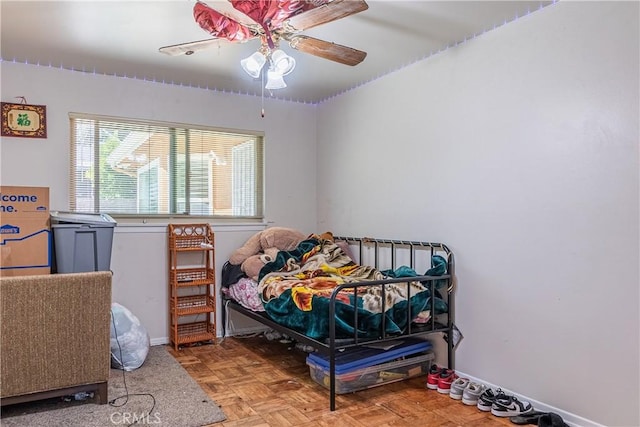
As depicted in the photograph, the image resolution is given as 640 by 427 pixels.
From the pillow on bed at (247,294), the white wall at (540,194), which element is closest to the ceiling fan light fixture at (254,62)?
the white wall at (540,194)

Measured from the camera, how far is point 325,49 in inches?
99.4

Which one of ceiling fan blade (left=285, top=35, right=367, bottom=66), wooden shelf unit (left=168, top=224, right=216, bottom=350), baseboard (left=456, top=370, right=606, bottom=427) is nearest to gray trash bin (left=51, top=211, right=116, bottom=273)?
wooden shelf unit (left=168, top=224, right=216, bottom=350)

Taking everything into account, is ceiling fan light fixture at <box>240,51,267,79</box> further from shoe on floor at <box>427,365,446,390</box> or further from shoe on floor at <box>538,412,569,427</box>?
shoe on floor at <box>538,412,569,427</box>

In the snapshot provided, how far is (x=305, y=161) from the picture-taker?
15.0 feet

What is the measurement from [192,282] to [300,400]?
5.14 ft

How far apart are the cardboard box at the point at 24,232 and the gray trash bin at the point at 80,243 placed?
134mm

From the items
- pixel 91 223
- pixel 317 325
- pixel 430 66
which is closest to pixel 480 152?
pixel 430 66

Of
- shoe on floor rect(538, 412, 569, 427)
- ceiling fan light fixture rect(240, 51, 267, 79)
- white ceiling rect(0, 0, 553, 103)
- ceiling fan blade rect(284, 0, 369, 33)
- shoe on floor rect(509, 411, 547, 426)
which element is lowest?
shoe on floor rect(509, 411, 547, 426)

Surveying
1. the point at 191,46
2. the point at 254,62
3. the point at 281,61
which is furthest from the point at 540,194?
the point at 191,46

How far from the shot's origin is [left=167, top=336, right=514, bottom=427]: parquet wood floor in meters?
2.38

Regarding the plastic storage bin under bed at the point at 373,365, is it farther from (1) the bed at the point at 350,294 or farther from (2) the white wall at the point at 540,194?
(2) the white wall at the point at 540,194

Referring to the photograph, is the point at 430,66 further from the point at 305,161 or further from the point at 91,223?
the point at 91,223

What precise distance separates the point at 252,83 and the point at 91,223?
1835 mm

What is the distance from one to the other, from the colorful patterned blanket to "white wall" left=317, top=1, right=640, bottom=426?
37 cm
